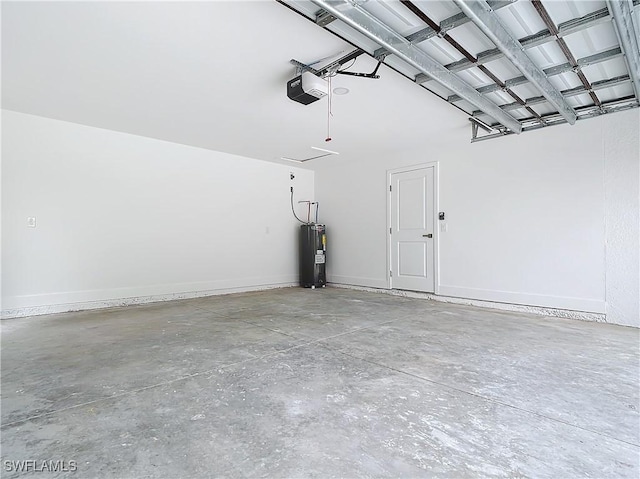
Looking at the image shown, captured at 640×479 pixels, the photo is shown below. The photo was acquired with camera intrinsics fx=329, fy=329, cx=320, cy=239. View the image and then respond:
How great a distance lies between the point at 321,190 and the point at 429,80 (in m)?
4.46

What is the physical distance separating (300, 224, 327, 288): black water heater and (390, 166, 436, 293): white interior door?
152 cm

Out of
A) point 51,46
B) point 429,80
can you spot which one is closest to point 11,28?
point 51,46

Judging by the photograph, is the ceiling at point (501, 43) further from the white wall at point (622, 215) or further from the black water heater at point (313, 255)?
the black water heater at point (313, 255)

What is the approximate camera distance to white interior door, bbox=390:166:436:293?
5.56 meters

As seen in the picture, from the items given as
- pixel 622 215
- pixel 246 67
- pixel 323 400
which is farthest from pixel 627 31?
pixel 323 400

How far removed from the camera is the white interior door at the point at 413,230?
18.2 feet

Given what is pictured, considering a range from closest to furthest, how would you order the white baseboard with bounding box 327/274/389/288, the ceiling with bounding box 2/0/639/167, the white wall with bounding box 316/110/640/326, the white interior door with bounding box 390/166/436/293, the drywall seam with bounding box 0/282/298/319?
the ceiling with bounding box 2/0/639/167 → the white wall with bounding box 316/110/640/326 → the drywall seam with bounding box 0/282/298/319 → the white interior door with bounding box 390/166/436/293 → the white baseboard with bounding box 327/274/389/288

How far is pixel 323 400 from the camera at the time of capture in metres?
1.96

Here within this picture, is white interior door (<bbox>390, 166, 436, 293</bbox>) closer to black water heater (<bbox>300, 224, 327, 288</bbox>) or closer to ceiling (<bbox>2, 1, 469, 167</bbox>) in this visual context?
ceiling (<bbox>2, 1, 469, 167</bbox>)

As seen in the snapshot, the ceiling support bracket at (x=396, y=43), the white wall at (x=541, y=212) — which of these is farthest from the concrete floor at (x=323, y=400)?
the ceiling support bracket at (x=396, y=43)

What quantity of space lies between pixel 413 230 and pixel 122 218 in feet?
15.5

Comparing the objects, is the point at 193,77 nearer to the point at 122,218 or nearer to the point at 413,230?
the point at 122,218

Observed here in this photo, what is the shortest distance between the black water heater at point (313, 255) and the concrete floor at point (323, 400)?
313cm

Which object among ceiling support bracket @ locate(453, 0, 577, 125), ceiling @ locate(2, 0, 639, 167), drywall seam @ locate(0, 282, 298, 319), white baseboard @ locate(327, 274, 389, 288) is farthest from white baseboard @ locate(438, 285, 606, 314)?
drywall seam @ locate(0, 282, 298, 319)
